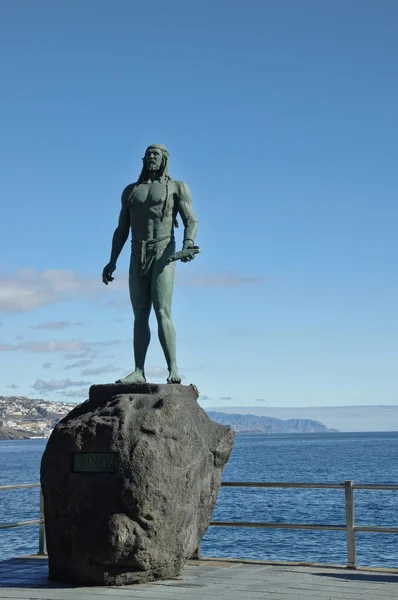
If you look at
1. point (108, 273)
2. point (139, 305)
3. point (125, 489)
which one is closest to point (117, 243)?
point (108, 273)

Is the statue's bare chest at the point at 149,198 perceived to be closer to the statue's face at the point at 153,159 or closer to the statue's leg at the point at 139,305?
the statue's face at the point at 153,159

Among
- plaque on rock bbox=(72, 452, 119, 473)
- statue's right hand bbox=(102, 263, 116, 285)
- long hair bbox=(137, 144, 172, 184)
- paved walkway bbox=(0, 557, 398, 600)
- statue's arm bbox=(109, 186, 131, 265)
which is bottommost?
paved walkway bbox=(0, 557, 398, 600)

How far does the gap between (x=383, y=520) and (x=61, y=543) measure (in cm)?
2137

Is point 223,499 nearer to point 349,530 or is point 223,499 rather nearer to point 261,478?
point 261,478

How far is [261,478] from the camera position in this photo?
5141 centimetres

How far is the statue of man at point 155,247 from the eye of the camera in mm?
10367

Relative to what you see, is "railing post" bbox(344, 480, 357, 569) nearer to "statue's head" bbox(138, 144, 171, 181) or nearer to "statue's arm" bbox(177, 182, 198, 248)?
"statue's arm" bbox(177, 182, 198, 248)

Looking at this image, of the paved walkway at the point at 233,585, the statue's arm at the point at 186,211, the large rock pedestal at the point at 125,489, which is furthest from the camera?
the statue's arm at the point at 186,211

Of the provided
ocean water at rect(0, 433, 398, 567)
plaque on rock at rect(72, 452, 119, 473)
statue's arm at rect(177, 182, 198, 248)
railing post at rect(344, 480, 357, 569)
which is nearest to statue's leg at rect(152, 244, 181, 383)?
statue's arm at rect(177, 182, 198, 248)

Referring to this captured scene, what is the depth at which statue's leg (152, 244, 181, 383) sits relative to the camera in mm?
10352

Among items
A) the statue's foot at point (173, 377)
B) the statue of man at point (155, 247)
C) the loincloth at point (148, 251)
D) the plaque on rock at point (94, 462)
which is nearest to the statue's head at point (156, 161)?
the statue of man at point (155, 247)

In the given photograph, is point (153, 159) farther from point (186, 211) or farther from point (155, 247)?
point (155, 247)

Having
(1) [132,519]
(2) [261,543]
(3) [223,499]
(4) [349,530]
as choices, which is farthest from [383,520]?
(1) [132,519]

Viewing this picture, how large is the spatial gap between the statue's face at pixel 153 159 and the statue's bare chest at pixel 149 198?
7.3 inches
